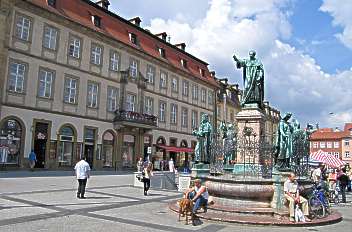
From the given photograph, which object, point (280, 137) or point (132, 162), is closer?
point (280, 137)

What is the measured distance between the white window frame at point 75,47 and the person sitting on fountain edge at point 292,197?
24795mm

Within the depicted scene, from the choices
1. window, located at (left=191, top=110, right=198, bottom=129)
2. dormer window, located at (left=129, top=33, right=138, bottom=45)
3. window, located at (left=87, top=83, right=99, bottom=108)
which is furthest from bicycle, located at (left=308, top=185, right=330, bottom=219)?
window, located at (left=191, top=110, right=198, bottom=129)

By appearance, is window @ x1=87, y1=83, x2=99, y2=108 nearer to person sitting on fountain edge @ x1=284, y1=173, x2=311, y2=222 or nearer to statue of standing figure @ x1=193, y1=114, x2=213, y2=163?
statue of standing figure @ x1=193, y1=114, x2=213, y2=163

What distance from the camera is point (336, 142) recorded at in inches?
3511

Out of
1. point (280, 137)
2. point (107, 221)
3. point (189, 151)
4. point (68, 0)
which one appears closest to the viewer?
point (107, 221)

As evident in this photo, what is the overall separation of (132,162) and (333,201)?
24002 millimetres

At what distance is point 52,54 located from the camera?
29.4 metres

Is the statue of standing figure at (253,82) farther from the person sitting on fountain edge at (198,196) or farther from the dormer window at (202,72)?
the dormer window at (202,72)

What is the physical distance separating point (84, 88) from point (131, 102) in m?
6.34

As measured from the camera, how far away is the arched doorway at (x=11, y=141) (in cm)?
2577

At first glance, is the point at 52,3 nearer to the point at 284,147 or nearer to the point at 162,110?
the point at 162,110

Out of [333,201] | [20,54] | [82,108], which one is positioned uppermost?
[20,54]

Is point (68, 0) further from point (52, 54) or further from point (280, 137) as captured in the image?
point (280, 137)

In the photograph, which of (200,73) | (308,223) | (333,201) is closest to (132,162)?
(200,73)
